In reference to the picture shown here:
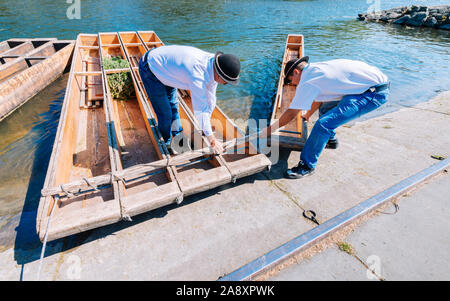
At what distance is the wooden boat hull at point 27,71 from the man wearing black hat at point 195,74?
533 centimetres

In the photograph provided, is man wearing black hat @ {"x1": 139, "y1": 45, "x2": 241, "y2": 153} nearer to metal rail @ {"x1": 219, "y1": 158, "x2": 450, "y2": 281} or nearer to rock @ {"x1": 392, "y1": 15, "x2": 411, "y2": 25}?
metal rail @ {"x1": 219, "y1": 158, "x2": 450, "y2": 281}

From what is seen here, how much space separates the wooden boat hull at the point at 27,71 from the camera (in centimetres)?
584

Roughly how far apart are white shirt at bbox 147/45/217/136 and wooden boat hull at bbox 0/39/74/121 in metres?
5.68

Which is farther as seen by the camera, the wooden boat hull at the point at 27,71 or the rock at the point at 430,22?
the rock at the point at 430,22

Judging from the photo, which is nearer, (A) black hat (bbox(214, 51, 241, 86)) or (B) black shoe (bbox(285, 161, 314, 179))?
(A) black hat (bbox(214, 51, 241, 86))

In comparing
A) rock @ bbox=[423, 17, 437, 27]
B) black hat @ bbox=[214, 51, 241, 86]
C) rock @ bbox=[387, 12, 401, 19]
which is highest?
rock @ bbox=[387, 12, 401, 19]

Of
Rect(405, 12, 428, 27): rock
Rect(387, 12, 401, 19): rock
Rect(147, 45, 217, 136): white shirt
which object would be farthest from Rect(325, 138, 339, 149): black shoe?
Rect(387, 12, 401, 19): rock

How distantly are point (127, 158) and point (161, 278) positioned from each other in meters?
2.27

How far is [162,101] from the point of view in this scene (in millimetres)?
3293

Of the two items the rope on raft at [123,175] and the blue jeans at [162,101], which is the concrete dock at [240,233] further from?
the blue jeans at [162,101]

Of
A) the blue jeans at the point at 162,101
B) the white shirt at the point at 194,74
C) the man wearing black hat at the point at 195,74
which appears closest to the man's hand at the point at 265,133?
the man wearing black hat at the point at 195,74

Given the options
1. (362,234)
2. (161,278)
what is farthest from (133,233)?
(362,234)

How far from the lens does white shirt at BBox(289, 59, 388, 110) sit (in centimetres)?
288

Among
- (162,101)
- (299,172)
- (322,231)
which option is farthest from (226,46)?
(322,231)
